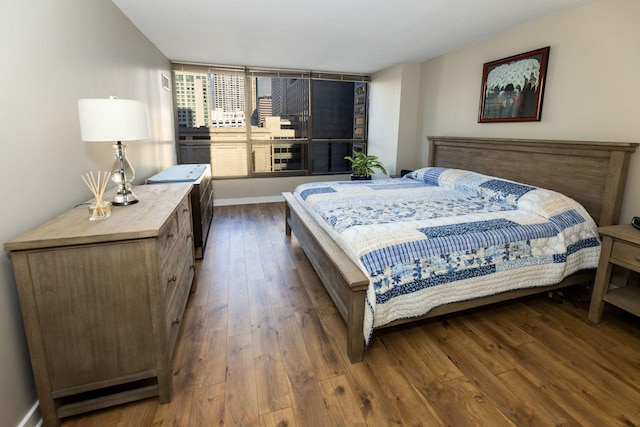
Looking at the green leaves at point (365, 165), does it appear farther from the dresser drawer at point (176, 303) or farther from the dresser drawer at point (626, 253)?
the dresser drawer at point (176, 303)

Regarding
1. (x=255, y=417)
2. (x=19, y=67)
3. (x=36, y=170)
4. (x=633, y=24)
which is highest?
(x=633, y=24)

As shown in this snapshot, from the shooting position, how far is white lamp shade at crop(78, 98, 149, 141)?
160 cm

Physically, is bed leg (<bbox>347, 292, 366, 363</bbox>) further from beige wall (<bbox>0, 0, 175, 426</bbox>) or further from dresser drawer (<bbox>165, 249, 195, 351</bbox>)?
beige wall (<bbox>0, 0, 175, 426</bbox>)

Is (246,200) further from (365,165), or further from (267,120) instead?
(365,165)

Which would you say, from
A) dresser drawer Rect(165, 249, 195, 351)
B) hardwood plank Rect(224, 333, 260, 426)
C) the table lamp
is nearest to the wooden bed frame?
hardwood plank Rect(224, 333, 260, 426)

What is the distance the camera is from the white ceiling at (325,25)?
8.69 feet

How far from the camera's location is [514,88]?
10.7 feet

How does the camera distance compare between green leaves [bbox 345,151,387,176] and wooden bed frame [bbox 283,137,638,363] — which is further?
green leaves [bbox 345,151,387,176]

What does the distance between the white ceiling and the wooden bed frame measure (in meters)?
1.12

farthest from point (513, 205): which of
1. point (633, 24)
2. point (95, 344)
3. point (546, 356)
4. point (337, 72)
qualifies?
point (337, 72)

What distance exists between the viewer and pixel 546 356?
189 cm

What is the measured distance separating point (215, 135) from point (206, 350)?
4131 millimetres

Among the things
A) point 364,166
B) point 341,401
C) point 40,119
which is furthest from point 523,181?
A: point 40,119

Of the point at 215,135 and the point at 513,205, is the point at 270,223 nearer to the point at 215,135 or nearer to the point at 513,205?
the point at 215,135
